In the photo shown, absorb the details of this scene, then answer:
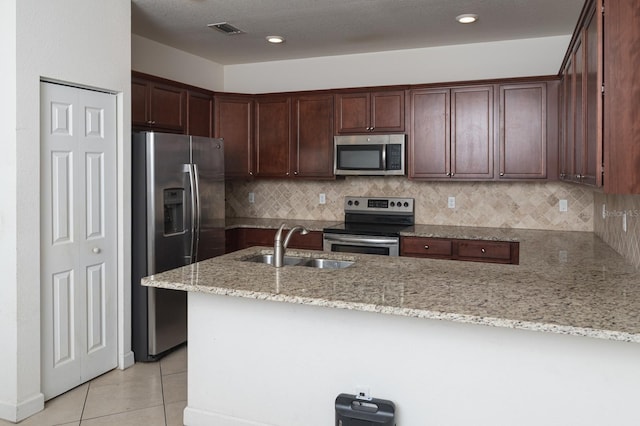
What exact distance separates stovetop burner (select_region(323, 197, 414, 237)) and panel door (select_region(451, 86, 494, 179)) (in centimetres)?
66

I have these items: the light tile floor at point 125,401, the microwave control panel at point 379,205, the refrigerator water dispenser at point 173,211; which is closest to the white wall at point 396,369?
the light tile floor at point 125,401

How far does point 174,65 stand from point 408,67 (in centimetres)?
232

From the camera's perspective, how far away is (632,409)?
1876mm

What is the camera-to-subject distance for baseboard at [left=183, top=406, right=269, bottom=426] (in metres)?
2.58

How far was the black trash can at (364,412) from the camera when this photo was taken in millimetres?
2127

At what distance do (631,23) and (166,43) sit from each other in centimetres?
399

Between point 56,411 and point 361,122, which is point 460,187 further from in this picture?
point 56,411

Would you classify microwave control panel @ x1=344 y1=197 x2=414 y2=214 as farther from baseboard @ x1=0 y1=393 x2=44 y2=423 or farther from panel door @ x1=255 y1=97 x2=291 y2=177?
baseboard @ x1=0 y1=393 x2=44 y2=423

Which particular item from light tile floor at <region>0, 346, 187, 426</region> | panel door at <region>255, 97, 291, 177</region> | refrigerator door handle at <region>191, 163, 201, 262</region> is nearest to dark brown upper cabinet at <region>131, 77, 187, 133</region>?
refrigerator door handle at <region>191, 163, 201, 262</region>

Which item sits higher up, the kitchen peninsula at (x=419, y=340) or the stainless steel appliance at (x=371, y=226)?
the stainless steel appliance at (x=371, y=226)

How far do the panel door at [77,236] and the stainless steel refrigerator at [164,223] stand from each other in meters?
0.21

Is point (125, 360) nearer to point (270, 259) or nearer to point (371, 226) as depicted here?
point (270, 259)

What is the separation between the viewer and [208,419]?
2.65 meters

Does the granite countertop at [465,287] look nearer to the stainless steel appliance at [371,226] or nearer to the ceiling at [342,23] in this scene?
the stainless steel appliance at [371,226]
